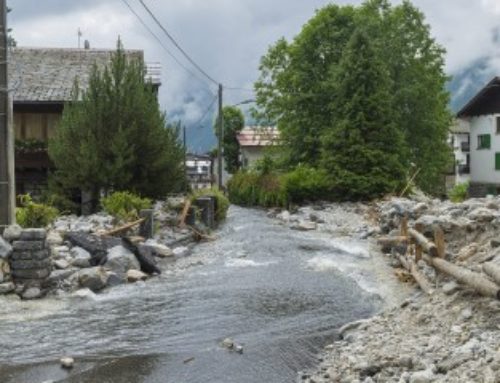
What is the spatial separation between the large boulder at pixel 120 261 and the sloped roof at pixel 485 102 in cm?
3887

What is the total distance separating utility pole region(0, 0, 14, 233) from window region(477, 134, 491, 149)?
43190 mm

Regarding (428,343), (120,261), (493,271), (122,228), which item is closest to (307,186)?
(122,228)

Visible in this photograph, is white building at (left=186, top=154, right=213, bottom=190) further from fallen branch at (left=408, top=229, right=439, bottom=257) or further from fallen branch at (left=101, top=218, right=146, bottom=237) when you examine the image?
fallen branch at (left=408, top=229, right=439, bottom=257)

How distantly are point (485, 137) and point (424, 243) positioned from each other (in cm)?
3928

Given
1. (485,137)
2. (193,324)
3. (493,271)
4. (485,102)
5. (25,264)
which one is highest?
(485,102)

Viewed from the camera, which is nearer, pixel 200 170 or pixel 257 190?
pixel 257 190

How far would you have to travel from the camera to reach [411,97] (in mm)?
40188

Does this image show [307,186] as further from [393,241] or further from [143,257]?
[143,257]

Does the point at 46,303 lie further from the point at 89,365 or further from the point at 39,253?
the point at 89,365

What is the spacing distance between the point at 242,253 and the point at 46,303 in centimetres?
709

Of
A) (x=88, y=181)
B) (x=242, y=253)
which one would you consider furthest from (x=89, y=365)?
(x=88, y=181)

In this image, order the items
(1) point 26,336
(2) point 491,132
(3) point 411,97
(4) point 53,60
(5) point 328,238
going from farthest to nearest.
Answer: (2) point 491,132, (3) point 411,97, (4) point 53,60, (5) point 328,238, (1) point 26,336

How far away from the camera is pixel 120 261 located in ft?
49.3

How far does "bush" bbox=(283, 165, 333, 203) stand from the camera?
110 feet
